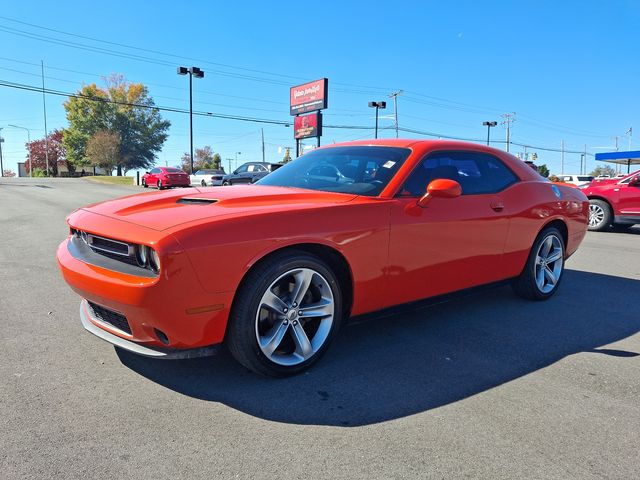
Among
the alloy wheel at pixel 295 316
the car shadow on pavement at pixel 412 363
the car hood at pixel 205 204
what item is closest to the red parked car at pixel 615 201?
the car shadow on pavement at pixel 412 363

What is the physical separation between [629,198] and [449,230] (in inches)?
379

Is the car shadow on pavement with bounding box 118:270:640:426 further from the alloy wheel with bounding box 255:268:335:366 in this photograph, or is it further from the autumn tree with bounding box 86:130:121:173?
the autumn tree with bounding box 86:130:121:173

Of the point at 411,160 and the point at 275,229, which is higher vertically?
the point at 411,160

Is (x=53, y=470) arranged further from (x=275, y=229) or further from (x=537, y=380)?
(x=537, y=380)

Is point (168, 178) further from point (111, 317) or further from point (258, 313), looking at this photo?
point (258, 313)

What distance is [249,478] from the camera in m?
1.97

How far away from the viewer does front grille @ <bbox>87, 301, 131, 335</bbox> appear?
2.63m

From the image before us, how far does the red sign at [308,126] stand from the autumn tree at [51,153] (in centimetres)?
5335

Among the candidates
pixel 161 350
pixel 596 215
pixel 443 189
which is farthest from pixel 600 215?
pixel 161 350

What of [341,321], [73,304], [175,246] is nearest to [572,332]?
[341,321]

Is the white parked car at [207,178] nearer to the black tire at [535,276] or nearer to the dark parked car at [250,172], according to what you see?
the dark parked car at [250,172]

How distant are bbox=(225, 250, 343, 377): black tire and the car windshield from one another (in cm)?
80

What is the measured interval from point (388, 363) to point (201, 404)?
1261 millimetres

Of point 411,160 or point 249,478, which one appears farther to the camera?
point 411,160
